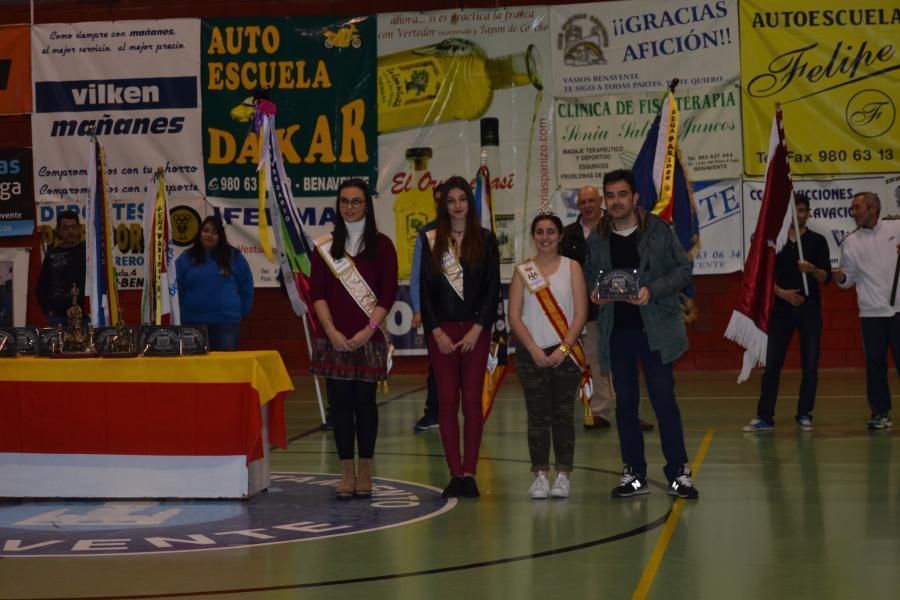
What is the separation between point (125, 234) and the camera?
49.5ft

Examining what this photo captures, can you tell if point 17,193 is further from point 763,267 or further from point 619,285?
point 619,285

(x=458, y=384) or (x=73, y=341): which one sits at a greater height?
(x=73, y=341)

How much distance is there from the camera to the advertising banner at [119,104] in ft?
49.4

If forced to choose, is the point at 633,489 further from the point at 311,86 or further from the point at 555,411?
the point at 311,86

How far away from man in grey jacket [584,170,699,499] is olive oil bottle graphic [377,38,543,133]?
26.2 feet

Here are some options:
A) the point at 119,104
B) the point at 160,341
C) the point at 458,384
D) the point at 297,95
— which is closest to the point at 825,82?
the point at 297,95

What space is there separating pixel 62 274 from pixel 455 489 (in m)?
3.80

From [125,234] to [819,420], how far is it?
27.5 feet

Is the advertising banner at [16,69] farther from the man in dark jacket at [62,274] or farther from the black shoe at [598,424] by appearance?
the black shoe at [598,424]

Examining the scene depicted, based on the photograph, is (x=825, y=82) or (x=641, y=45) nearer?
(x=825, y=82)

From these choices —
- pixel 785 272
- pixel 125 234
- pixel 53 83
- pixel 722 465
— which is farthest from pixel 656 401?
pixel 53 83

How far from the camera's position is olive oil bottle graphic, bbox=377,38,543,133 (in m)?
14.5

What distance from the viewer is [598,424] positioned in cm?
968

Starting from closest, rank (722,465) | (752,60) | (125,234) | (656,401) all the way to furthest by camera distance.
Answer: (656,401), (722,465), (752,60), (125,234)
